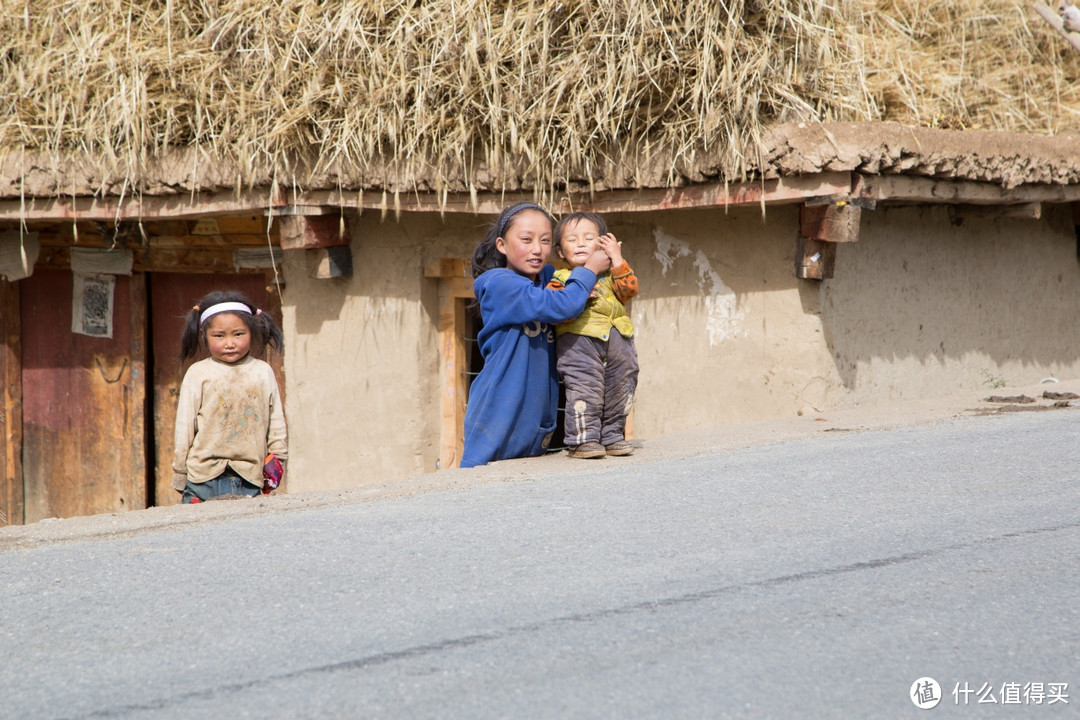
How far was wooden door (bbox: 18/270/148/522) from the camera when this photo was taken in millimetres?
7715

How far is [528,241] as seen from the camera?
4.11 metres

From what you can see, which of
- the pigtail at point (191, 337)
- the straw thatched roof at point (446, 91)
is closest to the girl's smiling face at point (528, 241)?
the straw thatched roof at point (446, 91)

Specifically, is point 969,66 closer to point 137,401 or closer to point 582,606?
point 582,606

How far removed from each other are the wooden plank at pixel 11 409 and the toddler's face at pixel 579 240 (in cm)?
578

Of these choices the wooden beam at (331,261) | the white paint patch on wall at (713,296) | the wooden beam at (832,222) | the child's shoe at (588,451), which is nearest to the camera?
the child's shoe at (588,451)

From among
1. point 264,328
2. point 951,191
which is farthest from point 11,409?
point 951,191

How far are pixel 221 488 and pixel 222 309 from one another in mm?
728

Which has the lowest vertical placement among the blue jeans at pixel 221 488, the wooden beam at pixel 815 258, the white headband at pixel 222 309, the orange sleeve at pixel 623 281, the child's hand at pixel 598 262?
the blue jeans at pixel 221 488

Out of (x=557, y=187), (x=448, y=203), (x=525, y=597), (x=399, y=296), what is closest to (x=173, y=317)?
(x=399, y=296)

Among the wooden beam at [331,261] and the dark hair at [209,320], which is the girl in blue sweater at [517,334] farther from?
the wooden beam at [331,261]

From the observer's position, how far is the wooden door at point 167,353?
25.1ft

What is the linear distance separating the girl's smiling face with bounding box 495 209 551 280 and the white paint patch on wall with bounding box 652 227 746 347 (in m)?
1.68

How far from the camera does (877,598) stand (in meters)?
2.38

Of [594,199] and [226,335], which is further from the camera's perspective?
[594,199]
